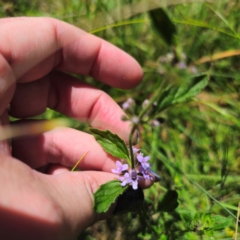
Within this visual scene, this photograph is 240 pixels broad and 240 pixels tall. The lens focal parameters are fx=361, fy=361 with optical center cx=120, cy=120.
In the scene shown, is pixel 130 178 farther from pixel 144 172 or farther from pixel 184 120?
pixel 184 120

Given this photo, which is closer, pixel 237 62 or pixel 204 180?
pixel 204 180

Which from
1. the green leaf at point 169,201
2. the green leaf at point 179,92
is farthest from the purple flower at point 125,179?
the green leaf at point 179,92

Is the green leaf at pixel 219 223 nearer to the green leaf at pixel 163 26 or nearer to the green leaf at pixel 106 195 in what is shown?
the green leaf at pixel 106 195

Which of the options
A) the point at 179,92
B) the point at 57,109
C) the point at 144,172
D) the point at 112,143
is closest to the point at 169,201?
the point at 144,172

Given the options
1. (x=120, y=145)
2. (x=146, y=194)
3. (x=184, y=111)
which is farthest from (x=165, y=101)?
(x=184, y=111)

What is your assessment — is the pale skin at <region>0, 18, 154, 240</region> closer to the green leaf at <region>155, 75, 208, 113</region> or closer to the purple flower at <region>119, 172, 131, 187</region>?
the purple flower at <region>119, 172, 131, 187</region>

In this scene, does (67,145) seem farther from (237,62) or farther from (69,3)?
(237,62)

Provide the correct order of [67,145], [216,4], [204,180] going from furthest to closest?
1. [216,4]
2. [204,180]
3. [67,145]
